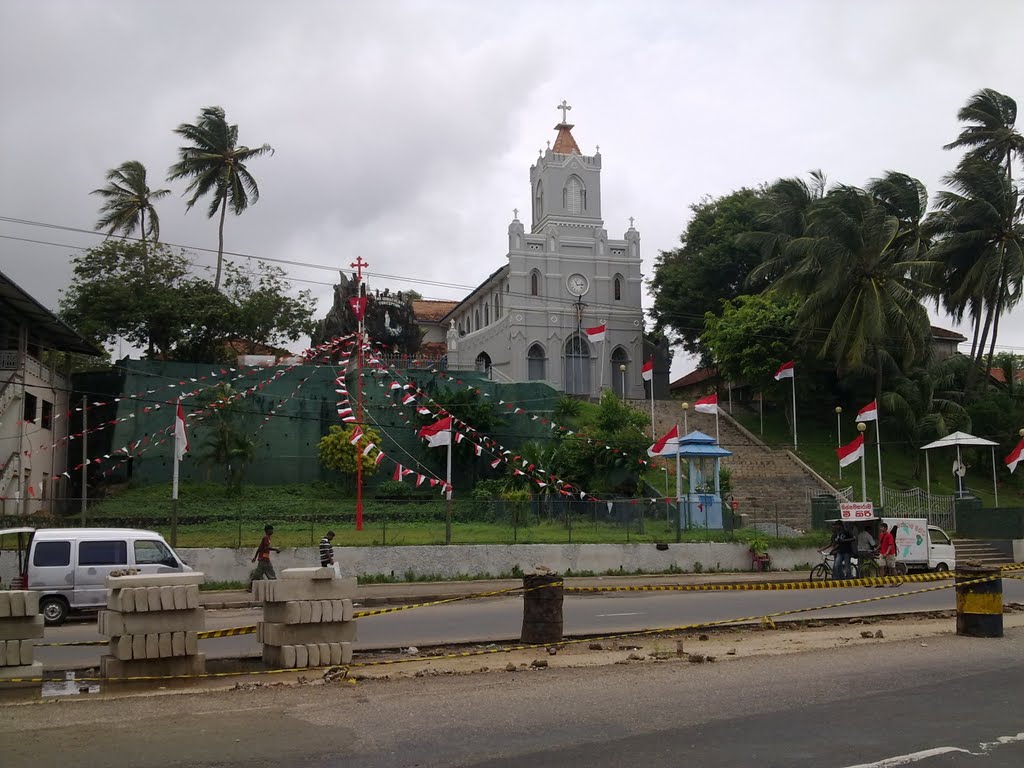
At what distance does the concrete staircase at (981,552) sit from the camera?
32.6 meters

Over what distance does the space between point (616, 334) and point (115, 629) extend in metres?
43.1

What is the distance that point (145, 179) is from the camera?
5034 cm

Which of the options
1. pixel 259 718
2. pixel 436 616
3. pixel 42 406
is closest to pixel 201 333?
pixel 42 406

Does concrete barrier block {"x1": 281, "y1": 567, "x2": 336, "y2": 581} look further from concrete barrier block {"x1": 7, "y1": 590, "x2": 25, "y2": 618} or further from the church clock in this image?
the church clock

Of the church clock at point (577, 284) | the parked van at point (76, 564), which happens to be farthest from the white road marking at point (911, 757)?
the church clock at point (577, 284)

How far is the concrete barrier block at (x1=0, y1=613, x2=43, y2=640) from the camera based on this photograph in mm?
10391

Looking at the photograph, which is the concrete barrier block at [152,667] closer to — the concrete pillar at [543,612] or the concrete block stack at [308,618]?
the concrete block stack at [308,618]

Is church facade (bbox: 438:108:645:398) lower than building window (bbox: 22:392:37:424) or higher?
higher

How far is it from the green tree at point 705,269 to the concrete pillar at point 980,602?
42589 mm

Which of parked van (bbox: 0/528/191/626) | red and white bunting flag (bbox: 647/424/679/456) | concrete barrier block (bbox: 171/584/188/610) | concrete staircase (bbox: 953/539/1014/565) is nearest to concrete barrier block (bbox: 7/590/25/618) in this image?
concrete barrier block (bbox: 171/584/188/610)

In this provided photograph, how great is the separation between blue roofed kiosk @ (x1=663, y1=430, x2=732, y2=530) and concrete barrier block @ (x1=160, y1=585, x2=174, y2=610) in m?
21.0

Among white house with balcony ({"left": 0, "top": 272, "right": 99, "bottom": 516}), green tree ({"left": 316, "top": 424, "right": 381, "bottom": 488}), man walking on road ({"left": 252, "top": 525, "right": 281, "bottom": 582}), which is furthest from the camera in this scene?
green tree ({"left": 316, "top": 424, "right": 381, "bottom": 488})

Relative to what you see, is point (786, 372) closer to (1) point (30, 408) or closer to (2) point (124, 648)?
(1) point (30, 408)

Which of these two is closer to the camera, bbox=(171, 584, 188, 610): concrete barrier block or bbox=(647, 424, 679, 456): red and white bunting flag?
bbox=(171, 584, 188, 610): concrete barrier block
